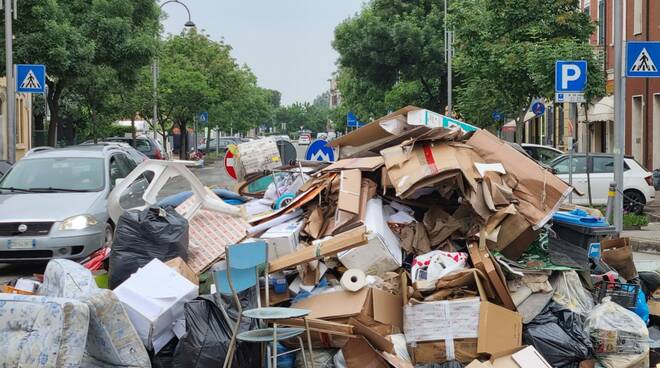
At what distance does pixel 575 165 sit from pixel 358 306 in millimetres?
13569

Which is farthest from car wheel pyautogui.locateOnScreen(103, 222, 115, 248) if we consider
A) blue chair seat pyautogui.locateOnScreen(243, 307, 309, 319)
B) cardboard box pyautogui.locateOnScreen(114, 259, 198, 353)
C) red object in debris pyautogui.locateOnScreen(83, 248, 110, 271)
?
blue chair seat pyautogui.locateOnScreen(243, 307, 309, 319)

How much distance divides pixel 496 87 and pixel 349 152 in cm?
1521

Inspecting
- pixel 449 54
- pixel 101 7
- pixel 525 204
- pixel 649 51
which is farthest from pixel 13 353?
pixel 449 54

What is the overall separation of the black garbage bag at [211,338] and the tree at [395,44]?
101 feet

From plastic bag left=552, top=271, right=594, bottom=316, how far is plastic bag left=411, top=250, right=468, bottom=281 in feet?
2.57

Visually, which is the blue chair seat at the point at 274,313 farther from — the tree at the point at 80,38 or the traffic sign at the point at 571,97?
the tree at the point at 80,38

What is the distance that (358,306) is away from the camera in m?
6.36

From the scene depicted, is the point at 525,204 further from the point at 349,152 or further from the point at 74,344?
the point at 74,344

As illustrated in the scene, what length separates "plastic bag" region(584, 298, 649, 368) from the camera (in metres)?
6.29

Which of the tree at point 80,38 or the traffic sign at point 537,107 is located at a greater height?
the tree at point 80,38

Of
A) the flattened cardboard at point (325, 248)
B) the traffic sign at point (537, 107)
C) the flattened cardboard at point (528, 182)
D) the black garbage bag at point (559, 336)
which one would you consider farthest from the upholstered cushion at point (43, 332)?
the traffic sign at point (537, 107)

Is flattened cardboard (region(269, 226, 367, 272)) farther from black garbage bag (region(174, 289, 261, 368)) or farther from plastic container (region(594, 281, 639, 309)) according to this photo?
plastic container (region(594, 281, 639, 309))

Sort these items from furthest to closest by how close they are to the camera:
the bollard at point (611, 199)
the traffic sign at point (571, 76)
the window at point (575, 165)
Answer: the window at point (575, 165) → the traffic sign at point (571, 76) → the bollard at point (611, 199)

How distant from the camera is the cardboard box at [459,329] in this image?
6.19 meters
